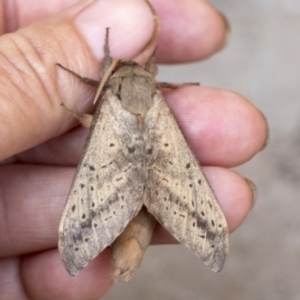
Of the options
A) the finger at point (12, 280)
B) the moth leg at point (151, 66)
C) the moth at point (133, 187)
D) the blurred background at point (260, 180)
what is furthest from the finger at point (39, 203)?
the blurred background at point (260, 180)

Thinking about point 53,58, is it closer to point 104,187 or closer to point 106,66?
point 106,66

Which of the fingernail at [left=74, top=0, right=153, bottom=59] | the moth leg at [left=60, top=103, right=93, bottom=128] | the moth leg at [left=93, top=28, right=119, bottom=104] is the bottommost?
the moth leg at [left=60, top=103, right=93, bottom=128]

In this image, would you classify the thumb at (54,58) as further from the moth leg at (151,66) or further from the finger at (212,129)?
the finger at (212,129)

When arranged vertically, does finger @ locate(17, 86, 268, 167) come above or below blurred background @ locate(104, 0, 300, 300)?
above

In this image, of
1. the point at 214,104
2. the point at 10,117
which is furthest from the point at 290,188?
the point at 10,117

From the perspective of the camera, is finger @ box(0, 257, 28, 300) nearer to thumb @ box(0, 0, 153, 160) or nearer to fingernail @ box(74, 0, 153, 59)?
Result: thumb @ box(0, 0, 153, 160)

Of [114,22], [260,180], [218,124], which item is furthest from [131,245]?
[260,180]

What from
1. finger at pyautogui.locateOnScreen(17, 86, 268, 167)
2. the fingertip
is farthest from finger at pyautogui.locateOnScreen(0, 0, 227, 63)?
the fingertip

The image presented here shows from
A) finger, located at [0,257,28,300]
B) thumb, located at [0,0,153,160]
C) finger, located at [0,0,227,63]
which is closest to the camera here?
thumb, located at [0,0,153,160]
